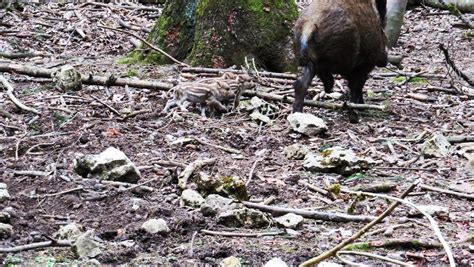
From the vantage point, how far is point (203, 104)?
7074 millimetres

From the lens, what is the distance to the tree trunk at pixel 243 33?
8469 mm

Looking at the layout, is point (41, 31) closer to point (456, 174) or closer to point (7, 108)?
point (7, 108)

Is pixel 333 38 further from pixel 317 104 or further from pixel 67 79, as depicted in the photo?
pixel 67 79

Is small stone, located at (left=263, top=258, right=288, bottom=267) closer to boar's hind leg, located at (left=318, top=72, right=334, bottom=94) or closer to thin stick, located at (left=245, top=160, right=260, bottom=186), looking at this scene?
thin stick, located at (left=245, top=160, right=260, bottom=186)

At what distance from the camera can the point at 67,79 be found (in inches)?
303

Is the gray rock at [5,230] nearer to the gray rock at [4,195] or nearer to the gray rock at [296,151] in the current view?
the gray rock at [4,195]

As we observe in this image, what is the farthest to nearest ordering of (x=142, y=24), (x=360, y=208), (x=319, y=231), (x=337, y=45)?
(x=142, y=24) → (x=337, y=45) → (x=360, y=208) → (x=319, y=231)

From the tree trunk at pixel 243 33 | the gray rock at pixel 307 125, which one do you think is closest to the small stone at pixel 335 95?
the tree trunk at pixel 243 33

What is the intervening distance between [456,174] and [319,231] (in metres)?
1.85

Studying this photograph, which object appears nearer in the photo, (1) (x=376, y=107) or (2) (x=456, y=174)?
(2) (x=456, y=174)

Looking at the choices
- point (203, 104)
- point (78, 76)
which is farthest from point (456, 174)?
point (78, 76)

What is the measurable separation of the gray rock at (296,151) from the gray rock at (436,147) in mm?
996

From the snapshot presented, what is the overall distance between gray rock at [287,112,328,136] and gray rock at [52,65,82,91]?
2.51m

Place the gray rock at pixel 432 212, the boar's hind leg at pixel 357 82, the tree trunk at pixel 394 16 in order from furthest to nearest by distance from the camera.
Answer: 1. the tree trunk at pixel 394 16
2. the boar's hind leg at pixel 357 82
3. the gray rock at pixel 432 212
